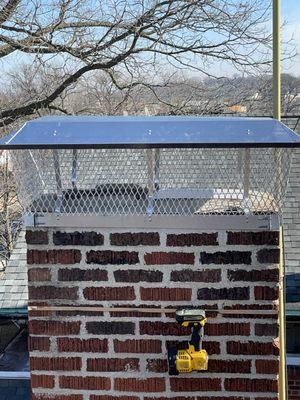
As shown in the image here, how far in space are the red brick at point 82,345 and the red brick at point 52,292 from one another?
173 millimetres

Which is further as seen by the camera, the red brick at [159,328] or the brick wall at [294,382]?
the brick wall at [294,382]

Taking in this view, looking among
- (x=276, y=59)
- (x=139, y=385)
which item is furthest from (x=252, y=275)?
(x=276, y=59)

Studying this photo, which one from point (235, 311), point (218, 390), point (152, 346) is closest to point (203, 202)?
point (235, 311)

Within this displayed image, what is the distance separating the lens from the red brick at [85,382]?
7.22 feet

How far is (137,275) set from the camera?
214cm

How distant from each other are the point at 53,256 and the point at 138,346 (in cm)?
49

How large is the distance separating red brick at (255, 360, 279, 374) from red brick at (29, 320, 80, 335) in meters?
0.74

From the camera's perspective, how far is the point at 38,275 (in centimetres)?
219

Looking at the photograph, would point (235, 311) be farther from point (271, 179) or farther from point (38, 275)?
point (38, 275)

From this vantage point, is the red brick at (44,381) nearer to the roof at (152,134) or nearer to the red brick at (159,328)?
the red brick at (159,328)

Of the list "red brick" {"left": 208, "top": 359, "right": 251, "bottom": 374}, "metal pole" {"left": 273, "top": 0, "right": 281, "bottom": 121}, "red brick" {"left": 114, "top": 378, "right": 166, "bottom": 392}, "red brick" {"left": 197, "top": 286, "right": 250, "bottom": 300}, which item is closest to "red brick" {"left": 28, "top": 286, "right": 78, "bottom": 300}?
"red brick" {"left": 114, "top": 378, "right": 166, "bottom": 392}

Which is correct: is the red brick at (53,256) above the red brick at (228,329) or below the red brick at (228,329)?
above

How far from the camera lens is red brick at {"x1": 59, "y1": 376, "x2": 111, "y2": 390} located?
2.20 m

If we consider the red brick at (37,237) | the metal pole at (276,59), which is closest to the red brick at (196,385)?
the red brick at (37,237)
